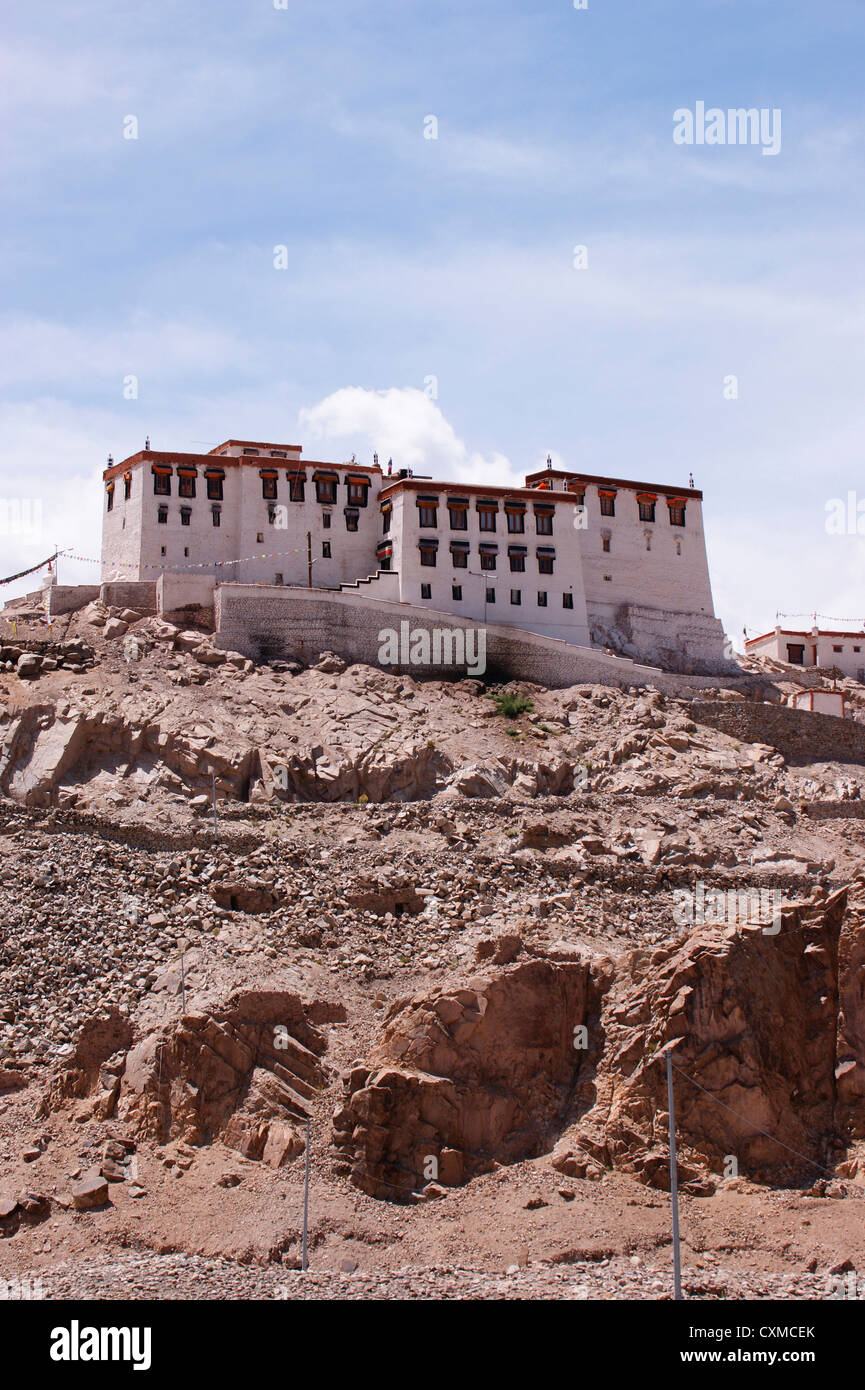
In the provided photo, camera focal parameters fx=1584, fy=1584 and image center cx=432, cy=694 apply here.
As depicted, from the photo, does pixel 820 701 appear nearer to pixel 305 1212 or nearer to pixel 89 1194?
pixel 305 1212

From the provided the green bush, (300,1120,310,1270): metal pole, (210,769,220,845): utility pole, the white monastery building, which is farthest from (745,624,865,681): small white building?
(300,1120,310,1270): metal pole

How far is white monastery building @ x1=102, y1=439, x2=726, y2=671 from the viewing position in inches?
2306

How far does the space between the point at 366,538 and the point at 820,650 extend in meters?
22.2

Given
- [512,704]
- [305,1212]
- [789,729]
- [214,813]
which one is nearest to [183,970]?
[214,813]

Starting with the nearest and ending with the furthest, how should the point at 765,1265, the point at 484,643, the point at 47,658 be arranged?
the point at 765,1265
the point at 47,658
the point at 484,643

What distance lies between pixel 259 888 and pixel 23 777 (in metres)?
9.03

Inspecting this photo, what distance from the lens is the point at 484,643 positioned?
56906 millimetres

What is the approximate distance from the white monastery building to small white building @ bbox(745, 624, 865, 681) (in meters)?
7.68

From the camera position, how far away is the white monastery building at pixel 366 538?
58562mm

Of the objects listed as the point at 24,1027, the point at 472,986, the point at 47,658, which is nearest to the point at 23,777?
the point at 47,658

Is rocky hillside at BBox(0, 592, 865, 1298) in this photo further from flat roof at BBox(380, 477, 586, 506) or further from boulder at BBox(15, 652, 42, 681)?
flat roof at BBox(380, 477, 586, 506)

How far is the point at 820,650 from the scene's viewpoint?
70.1m
